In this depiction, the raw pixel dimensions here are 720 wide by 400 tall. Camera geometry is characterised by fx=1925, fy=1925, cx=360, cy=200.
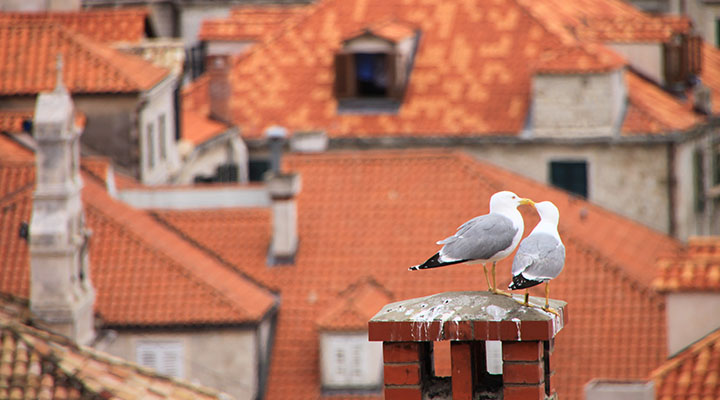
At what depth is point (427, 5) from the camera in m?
46.7

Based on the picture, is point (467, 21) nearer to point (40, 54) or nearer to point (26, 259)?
point (40, 54)

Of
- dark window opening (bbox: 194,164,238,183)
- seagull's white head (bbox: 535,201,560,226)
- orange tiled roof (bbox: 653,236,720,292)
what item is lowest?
dark window opening (bbox: 194,164,238,183)

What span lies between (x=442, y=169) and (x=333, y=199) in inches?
82.0

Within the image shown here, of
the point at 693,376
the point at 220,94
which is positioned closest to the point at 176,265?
the point at 693,376

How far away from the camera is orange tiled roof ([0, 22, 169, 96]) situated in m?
36.0

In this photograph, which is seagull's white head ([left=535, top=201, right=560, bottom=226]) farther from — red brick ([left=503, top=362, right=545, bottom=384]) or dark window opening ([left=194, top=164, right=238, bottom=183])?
dark window opening ([left=194, top=164, right=238, bottom=183])

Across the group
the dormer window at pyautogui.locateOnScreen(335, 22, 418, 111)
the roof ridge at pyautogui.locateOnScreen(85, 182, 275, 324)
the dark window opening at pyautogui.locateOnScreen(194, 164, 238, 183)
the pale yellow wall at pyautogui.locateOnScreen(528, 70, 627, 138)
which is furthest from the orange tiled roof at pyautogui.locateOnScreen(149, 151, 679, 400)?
the dormer window at pyautogui.locateOnScreen(335, 22, 418, 111)

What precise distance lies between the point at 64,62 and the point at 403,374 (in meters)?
24.9

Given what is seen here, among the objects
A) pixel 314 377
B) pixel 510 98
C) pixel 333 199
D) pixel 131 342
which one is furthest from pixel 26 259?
pixel 510 98

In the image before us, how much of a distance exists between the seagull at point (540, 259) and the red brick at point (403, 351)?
76cm

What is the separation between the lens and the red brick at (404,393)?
1288 cm

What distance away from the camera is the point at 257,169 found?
146ft

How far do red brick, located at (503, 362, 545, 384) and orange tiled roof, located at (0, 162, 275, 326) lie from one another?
15772 mm

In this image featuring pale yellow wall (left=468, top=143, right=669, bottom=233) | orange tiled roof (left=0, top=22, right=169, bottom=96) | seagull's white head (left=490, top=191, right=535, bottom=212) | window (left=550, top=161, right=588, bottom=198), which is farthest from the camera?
window (left=550, top=161, right=588, bottom=198)
